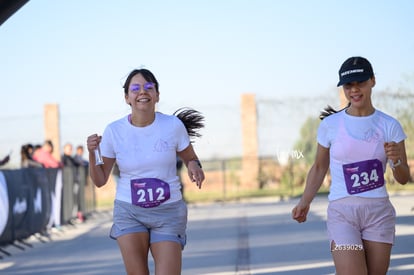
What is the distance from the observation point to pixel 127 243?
705 cm

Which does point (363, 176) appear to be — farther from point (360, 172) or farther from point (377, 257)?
point (377, 257)

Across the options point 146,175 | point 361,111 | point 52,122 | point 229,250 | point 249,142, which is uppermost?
point 52,122

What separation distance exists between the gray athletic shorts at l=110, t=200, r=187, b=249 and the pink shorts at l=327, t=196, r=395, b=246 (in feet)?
3.55

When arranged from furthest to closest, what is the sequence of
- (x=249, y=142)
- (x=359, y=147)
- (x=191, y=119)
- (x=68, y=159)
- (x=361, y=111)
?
(x=249, y=142), (x=68, y=159), (x=191, y=119), (x=361, y=111), (x=359, y=147)

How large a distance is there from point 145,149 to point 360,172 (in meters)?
1.49

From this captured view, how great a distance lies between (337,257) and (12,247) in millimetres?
11052

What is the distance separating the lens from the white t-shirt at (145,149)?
23.5 ft

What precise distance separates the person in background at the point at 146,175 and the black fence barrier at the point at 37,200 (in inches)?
296

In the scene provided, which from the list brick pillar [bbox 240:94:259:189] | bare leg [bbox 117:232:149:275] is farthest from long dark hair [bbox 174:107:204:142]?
brick pillar [bbox 240:94:259:189]

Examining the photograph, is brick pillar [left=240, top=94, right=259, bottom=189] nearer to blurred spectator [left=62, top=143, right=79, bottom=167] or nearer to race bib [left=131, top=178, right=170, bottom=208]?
blurred spectator [left=62, top=143, right=79, bottom=167]

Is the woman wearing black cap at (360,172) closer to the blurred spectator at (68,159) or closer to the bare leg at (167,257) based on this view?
the bare leg at (167,257)

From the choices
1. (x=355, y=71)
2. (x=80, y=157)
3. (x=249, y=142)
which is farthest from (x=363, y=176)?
(x=249, y=142)

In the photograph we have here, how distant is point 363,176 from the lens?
6719 mm

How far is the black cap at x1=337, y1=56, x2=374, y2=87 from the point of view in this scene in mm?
6855
